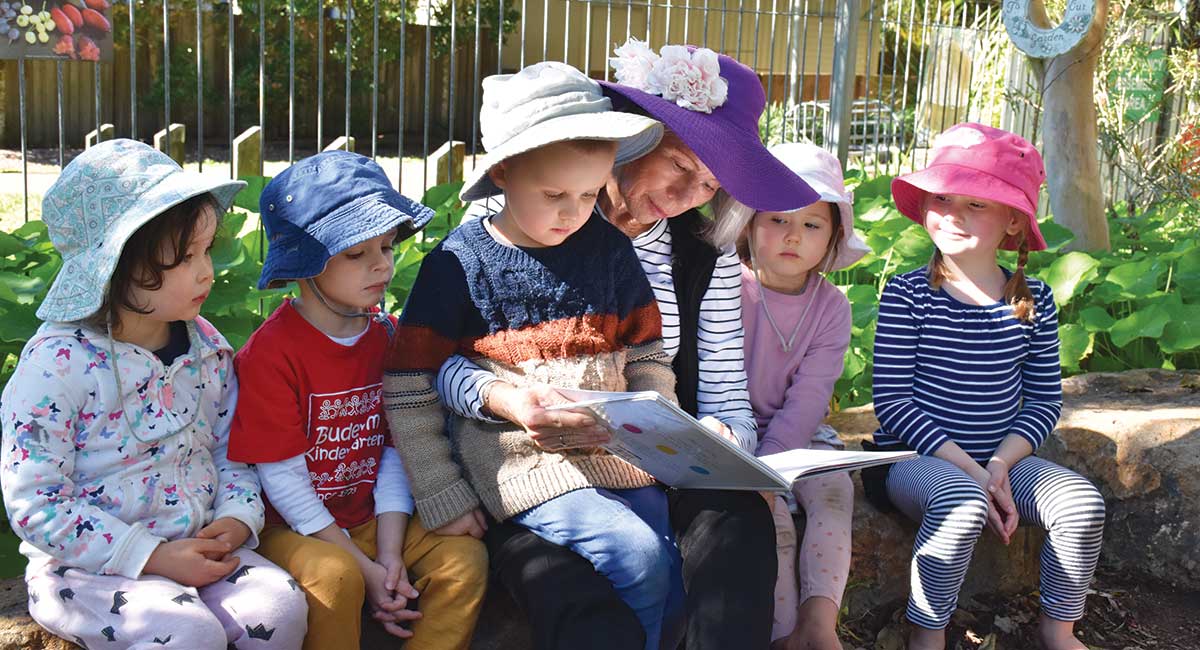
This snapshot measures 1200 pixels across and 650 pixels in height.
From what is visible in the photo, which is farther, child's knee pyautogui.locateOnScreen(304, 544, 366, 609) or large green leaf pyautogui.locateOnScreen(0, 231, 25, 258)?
large green leaf pyautogui.locateOnScreen(0, 231, 25, 258)

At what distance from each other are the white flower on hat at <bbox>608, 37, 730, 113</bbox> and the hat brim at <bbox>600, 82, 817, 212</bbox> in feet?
0.10

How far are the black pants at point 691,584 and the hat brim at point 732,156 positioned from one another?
23.5 inches

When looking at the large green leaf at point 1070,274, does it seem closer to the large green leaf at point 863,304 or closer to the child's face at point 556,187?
the large green leaf at point 863,304

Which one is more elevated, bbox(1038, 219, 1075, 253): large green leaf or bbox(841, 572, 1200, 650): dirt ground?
bbox(1038, 219, 1075, 253): large green leaf

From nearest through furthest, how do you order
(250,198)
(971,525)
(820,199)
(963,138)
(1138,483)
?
(971,525) < (820,199) < (963,138) < (1138,483) < (250,198)

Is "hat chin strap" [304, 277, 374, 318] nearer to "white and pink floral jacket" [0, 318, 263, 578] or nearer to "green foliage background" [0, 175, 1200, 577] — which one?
"white and pink floral jacket" [0, 318, 263, 578]

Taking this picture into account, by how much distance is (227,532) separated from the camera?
1.92 metres

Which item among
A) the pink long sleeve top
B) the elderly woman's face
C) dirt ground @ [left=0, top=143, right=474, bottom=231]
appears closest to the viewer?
the elderly woman's face

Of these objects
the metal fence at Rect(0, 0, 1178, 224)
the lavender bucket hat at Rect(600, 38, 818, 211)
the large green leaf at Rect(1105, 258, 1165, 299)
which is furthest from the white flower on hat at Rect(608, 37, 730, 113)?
the metal fence at Rect(0, 0, 1178, 224)

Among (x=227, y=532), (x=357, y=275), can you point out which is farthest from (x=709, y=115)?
(x=227, y=532)

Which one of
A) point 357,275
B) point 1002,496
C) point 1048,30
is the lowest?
point 1002,496

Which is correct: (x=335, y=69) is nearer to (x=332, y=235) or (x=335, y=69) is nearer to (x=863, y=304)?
(x=863, y=304)

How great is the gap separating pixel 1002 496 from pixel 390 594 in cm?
135

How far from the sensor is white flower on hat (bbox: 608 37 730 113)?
2344 mm
